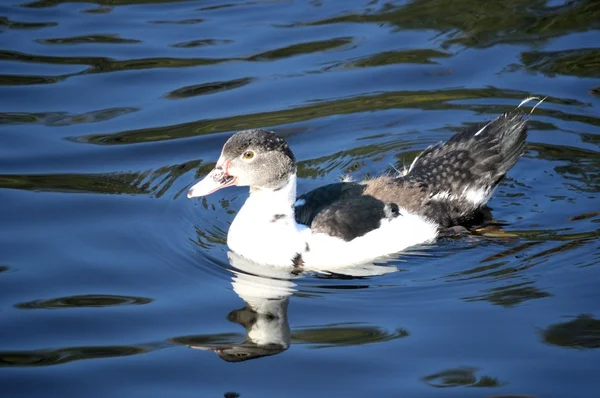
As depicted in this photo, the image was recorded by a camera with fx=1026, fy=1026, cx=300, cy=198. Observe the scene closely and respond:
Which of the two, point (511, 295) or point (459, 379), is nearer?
point (459, 379)

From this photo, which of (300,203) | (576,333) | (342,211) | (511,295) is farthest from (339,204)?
(576,333)

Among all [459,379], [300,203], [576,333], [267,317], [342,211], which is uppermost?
[300,203]

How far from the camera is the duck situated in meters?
8.76

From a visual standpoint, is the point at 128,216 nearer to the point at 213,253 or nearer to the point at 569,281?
the point at 213,253

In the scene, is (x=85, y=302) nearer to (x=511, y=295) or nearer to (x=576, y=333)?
(x=511, y=295)

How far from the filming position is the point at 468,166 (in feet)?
32.2

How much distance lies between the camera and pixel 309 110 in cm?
1191

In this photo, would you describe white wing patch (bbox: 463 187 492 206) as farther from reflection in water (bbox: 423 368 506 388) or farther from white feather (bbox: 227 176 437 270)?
reflection in water (bbox: 423 368 506 388)

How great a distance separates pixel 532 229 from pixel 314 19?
19.2ft

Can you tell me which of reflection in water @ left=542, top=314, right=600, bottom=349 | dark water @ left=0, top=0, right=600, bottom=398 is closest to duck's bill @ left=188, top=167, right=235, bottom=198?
dark water @ left=0, top=0, right=600, bottom=398

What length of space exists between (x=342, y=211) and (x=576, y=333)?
7.92ft

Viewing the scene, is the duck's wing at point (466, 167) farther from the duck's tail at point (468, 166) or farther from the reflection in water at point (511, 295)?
the reflection in water at point (511, 295)

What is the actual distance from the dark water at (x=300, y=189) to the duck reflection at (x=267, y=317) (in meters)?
0.02

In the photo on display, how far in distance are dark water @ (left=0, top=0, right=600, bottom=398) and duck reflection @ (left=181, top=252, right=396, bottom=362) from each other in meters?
0.02
